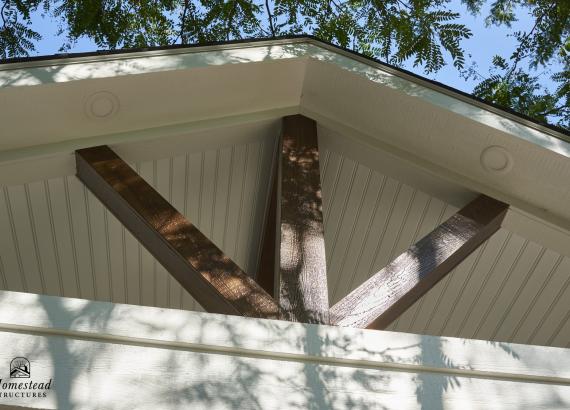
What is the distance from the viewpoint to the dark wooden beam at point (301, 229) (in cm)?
254

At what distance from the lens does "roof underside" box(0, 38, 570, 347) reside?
3.38 metres

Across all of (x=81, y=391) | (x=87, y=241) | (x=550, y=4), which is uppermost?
(x=550, y=4)

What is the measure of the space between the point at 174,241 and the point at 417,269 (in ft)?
3.21

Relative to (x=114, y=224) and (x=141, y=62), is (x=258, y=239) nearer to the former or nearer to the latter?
(x=114, y=224)

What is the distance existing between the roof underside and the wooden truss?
0.23 meters

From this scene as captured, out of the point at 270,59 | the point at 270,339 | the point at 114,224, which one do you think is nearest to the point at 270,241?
the point at 114,224

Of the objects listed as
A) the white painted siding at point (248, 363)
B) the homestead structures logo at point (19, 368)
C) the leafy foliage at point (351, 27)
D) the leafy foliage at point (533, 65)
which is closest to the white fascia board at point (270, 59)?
the leafy foliage at point (351, 27)

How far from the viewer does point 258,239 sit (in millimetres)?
4488

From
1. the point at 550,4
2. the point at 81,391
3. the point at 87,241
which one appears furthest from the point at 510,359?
the point at 550,4

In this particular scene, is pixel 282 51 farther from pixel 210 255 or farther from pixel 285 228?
pixel 210 255

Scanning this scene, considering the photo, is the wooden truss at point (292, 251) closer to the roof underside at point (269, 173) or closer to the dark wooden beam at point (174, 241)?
the dark wooden beam at point (174, 241)

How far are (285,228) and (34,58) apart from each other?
136 cm

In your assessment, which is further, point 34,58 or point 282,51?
point 282,51

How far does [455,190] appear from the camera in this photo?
12.3 feet
